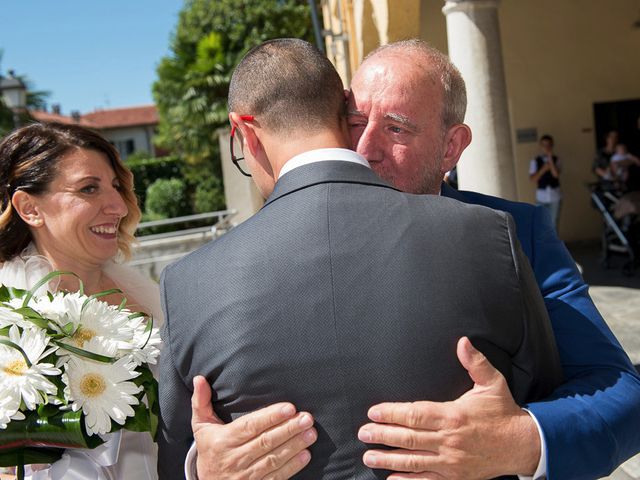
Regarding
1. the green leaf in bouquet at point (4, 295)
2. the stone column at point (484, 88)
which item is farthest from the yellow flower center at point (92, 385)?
the stone column at point (484, 88)

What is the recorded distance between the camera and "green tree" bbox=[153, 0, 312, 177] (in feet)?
84.5

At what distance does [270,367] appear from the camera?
4.50 feet

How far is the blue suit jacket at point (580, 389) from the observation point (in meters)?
1.47

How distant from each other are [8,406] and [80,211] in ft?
3.68

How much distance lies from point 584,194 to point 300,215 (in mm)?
12715

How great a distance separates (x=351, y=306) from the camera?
1.35m

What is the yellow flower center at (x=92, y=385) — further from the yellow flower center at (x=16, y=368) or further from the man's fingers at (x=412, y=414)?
the man's fingers at (x=412, y=414)

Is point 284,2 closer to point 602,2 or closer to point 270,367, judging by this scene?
point 602,2

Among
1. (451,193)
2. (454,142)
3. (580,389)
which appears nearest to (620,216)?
(451,193)

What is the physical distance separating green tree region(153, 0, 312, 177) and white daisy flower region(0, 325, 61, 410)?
24.1m

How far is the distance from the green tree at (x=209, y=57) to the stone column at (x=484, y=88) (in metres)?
20.2

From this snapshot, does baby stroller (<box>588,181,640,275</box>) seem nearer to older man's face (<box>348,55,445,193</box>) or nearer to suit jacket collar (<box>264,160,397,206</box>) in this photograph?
older man's face (<box>348,55,445,193</box>)

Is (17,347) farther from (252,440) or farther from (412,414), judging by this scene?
(412,414)

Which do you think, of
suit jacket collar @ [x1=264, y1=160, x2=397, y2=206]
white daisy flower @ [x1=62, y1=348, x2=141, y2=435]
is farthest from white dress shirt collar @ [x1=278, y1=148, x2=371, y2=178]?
white daisy flower @ [x1=62, y1=348, x2=141, y2=435]
